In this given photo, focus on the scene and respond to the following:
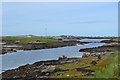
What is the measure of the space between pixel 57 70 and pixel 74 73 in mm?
6005

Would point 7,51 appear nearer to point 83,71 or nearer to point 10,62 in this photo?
point 10,62

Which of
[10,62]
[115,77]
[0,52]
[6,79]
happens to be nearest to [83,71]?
[6,79]

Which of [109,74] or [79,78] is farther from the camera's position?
[79,78]

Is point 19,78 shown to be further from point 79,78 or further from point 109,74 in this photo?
point 109,74

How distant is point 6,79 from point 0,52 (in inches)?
2404

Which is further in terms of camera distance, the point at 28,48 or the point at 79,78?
the point at 28,48

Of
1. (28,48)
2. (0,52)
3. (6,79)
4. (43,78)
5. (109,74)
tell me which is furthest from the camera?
(28,48)

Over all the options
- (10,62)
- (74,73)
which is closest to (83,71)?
(74,73)

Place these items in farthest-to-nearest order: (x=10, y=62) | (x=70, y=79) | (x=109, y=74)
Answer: (x=10, y=62), (x=70, y=79), (x=109, y=74)

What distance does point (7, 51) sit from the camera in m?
118

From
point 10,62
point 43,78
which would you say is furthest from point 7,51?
point 43,78

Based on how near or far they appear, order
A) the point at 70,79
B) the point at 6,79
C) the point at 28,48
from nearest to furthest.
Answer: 1. the point at 70,79
2. the point at 6,79
3. the point at 28,48

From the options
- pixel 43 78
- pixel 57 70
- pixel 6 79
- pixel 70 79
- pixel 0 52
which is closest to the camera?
pixel 70 79

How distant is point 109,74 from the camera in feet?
114
